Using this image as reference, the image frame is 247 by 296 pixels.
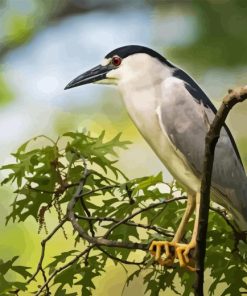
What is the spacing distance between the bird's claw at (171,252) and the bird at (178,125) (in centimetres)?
6

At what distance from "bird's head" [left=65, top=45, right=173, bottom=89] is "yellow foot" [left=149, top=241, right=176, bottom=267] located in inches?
10.5

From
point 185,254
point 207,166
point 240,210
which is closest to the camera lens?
point 207,166

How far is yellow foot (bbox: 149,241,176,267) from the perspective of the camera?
0.95 meters

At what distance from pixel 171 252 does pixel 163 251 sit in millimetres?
11

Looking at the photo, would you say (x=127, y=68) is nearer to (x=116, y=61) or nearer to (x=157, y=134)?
(x=116, y=61)

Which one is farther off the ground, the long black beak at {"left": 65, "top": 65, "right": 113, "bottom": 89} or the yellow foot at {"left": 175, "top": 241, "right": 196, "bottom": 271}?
the long black beak at {"left": 65, "top": 65, "right": 113, "bottom": 89}

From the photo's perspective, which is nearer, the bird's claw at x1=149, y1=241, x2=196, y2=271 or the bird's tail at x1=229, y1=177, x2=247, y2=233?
the bird's claw at x1=149, y1=241, x2=196, y2=271

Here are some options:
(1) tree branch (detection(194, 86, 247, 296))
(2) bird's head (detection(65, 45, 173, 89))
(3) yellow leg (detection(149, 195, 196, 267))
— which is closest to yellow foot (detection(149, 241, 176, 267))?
(3) yellow leg (detection(149, 195, 196, 267))

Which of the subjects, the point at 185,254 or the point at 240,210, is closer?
the point at 185,254

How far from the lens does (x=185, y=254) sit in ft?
3.14

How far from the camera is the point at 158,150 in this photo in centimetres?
109

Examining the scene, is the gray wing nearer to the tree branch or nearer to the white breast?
the white breast

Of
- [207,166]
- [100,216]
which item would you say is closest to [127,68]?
[100,216]

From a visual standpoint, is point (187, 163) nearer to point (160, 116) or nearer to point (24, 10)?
point (160, 116)
